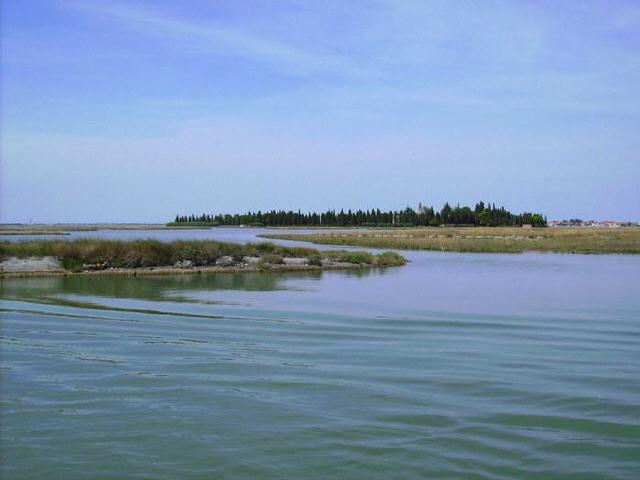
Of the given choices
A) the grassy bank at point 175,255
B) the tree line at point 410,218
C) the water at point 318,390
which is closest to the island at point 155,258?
the grassy bank at point 175,255

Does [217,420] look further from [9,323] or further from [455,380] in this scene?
[9,323]

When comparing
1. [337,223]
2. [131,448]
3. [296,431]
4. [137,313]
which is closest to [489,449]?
[296,431]

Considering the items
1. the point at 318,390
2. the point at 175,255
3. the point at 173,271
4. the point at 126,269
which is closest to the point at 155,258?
the point at 175,255

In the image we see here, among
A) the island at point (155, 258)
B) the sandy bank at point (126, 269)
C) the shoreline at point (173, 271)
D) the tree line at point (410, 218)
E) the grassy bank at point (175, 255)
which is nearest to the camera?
the shoreline at point (173, 271)

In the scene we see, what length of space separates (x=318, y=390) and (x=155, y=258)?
71.2ft

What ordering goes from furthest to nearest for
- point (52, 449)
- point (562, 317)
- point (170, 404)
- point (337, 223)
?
point (337, 223), point (562, 317), point (170, 404), point (52, 449)

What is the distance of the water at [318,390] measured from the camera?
6570 mm

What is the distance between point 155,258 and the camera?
29453 mm

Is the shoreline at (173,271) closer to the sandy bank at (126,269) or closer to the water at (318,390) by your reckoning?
the sandy bank at (126,269)

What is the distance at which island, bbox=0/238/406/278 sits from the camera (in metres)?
27.0

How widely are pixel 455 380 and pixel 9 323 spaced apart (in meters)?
9.57

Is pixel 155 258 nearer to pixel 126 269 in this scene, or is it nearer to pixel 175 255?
pixel 175 255

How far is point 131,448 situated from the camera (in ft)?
22.3

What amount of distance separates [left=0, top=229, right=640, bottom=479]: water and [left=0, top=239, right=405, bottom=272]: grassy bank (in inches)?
404
